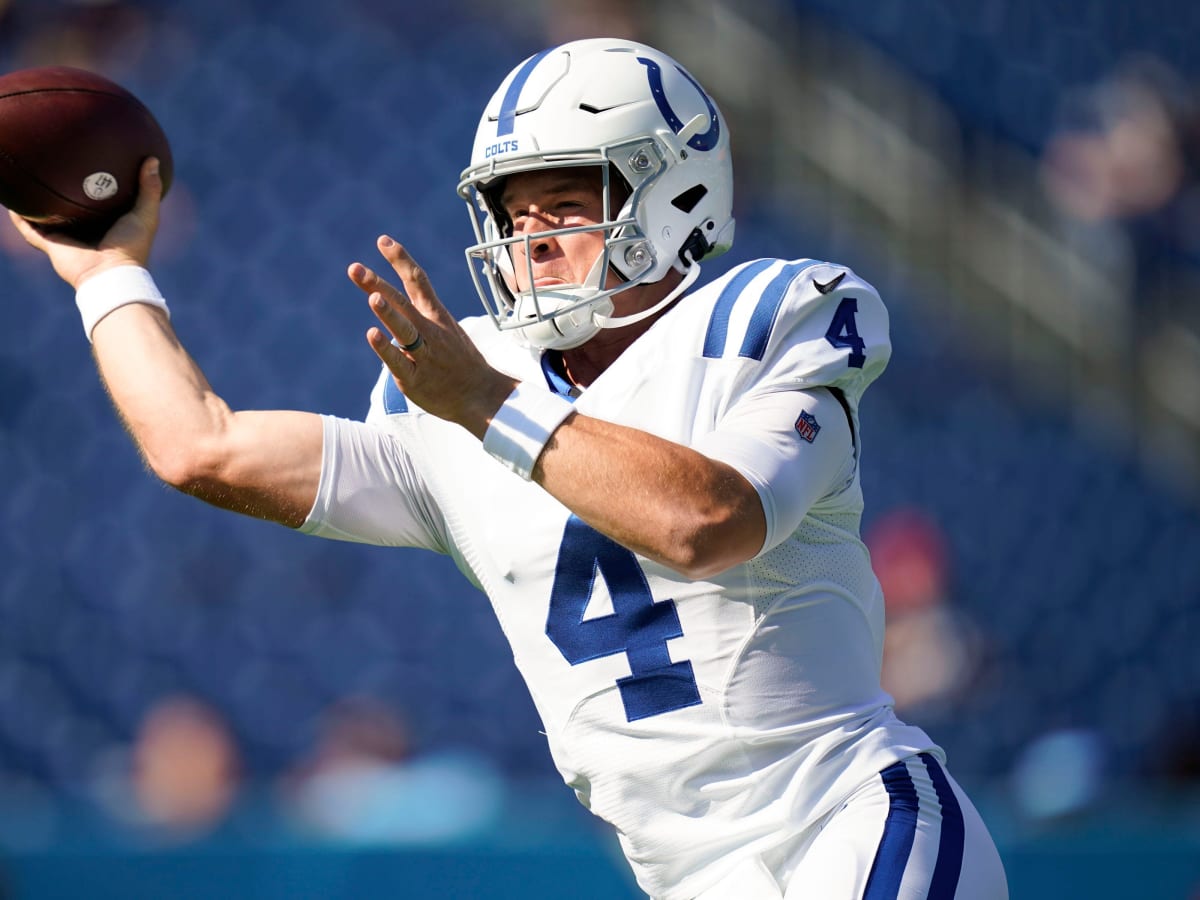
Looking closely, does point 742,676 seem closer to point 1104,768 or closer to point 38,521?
point 1104,768

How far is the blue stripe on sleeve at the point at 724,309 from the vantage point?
146cm

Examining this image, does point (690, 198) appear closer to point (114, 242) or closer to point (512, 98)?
point (512, 98)

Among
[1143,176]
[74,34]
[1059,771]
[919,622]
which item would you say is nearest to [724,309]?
[919,622]

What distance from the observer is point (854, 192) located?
4.07 meters

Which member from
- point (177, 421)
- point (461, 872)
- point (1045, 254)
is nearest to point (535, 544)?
point (177, 421)

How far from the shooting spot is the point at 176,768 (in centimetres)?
338

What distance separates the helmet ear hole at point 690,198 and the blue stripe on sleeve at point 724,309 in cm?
19

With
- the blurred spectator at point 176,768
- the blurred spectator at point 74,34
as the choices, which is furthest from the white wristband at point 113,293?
the blurred spectator at point 74,34

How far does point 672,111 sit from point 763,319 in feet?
1.14

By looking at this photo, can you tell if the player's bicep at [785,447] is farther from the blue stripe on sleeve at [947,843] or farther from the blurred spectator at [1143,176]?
the blurred spectator at [1143,176]

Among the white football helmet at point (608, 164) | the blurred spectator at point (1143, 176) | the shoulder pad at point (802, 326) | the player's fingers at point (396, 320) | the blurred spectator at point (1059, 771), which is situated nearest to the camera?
the player's fingers at point (396, 320)

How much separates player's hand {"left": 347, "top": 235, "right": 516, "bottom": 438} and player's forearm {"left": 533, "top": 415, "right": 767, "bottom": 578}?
74 mm

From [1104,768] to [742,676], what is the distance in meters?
2.55

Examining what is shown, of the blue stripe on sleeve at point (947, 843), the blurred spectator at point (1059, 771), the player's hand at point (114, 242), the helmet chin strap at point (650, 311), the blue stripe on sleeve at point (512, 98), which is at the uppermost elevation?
the blue stripe on sleeve at point (512, 98)
